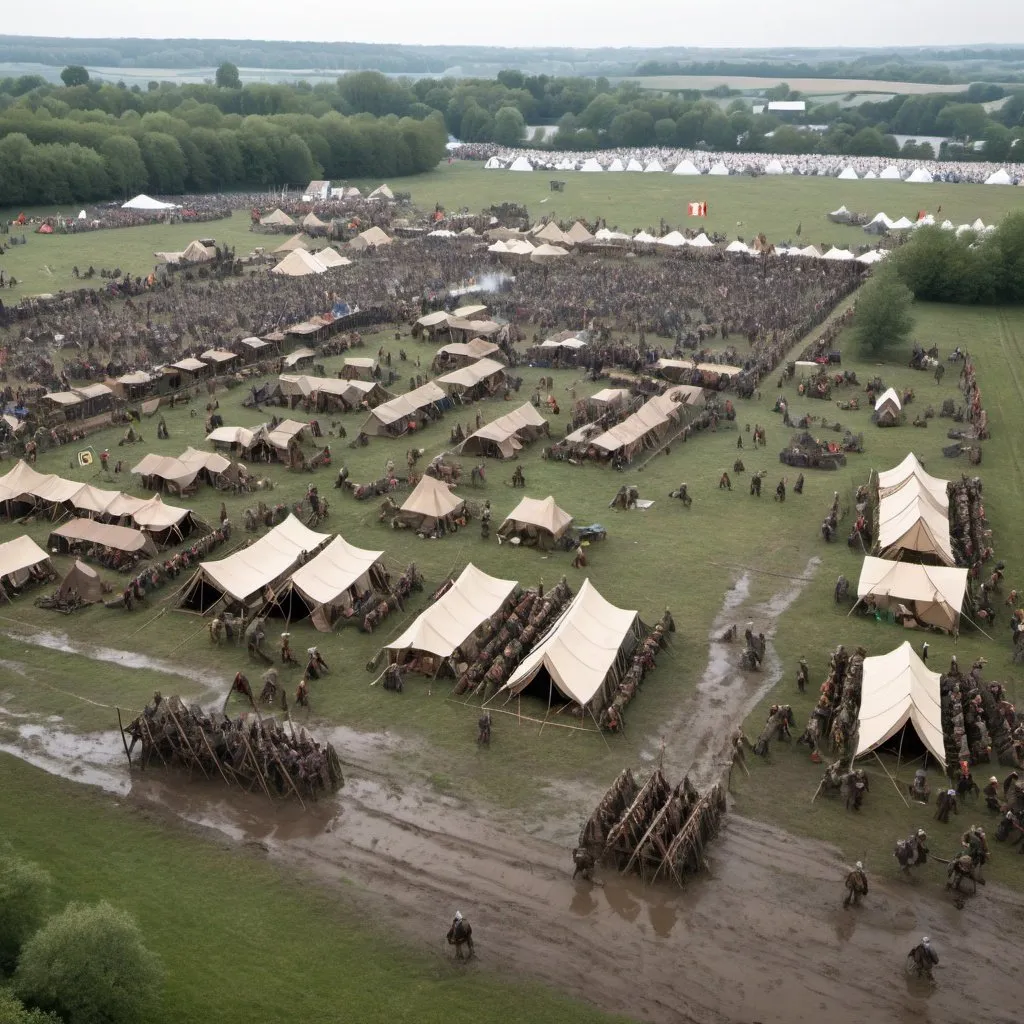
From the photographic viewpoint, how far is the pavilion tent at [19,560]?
83.0 ft

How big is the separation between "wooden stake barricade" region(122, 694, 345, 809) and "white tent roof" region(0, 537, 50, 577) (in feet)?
25.9

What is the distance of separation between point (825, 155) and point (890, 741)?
117582 millimetres

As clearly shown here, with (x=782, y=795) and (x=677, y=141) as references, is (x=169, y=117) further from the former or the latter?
(x=782, y=795)

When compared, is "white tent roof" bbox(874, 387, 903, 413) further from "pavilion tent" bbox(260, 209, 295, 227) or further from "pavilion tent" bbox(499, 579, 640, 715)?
"pavilion tent" bbox(260, 209, 295, 227)

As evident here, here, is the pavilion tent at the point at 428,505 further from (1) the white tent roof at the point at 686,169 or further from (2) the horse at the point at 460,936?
(1) the white tent roof at the point at 686,169

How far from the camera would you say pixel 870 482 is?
31.5 metres

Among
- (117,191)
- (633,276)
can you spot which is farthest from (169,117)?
(633,276)

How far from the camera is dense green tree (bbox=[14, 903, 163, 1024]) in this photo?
490 inches

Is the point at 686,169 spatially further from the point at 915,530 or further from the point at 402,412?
the point at 915,530

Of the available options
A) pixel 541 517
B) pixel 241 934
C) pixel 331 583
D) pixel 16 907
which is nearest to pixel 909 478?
pixel 541 517

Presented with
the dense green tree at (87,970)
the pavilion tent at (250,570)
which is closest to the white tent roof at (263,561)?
the pavilion tent at (250,570)

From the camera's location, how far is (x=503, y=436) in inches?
1356

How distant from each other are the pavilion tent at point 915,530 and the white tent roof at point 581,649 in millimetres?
7906

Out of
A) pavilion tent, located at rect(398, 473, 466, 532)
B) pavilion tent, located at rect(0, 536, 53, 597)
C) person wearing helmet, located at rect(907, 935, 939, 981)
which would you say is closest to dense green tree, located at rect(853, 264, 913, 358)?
pavilion tent, located at rect(398, 473, 466, 532)
